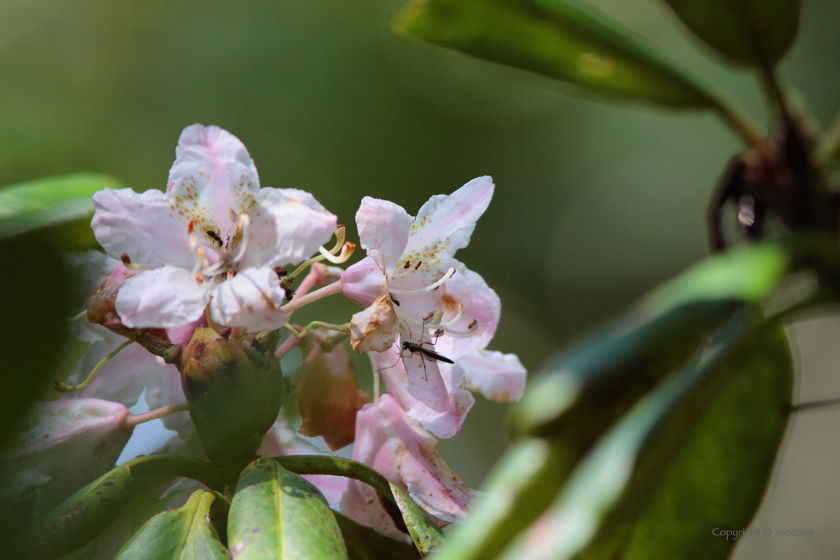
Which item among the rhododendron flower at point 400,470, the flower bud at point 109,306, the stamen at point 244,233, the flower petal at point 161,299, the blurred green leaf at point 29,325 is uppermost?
the blurred green leaf at point 29,325

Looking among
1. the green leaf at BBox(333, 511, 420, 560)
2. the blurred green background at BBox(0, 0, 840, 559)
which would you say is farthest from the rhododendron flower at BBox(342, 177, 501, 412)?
the blurred green background at BBox(0, 0, 840, 559)

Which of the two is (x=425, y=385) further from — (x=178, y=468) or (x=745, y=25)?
(x=745, y=25)

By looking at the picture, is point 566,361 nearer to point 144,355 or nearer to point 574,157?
point 144,355

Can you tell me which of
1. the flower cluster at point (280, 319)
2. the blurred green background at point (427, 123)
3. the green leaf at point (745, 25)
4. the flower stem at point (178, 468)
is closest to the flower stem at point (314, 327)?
the flower cluster at point (280, 319)

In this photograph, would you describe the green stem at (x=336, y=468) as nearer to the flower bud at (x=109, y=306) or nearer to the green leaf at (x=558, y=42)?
the flower bud at (x=109, y=306)

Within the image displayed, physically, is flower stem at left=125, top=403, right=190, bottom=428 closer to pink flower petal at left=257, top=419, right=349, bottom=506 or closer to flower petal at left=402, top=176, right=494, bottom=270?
pink flower petal at left=257, top=419, right=349, bottom=506

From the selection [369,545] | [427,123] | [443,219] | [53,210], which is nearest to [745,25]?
[443,219]

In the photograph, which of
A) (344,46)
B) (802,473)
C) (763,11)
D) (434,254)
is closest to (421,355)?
(434,254)
